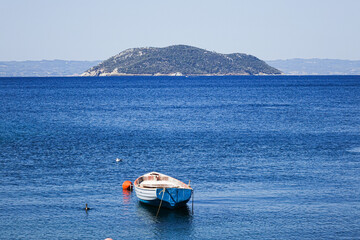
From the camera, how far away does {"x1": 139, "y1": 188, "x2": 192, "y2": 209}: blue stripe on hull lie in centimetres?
4169

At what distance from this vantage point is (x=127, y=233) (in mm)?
36906

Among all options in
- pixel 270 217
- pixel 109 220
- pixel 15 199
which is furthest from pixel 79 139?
pixel 270 217

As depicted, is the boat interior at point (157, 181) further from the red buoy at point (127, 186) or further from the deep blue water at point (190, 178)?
the red buoy at point (127, 186)

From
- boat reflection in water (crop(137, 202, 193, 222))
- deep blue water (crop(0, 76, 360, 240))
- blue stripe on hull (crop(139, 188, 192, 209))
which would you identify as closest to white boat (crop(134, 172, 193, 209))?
blue stripe on hull (crop(139, 188, 192, 209))

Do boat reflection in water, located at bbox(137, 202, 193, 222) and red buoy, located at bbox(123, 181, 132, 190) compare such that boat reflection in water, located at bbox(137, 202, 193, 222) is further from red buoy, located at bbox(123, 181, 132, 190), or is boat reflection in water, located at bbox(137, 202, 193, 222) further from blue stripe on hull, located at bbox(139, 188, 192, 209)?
red buoy, located at bbox(123, 181, 132, 190)

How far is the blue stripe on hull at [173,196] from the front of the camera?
41688 millimetres

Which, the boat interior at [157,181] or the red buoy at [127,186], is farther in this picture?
the red buoy at [127,186]

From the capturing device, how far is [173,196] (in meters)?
41.9

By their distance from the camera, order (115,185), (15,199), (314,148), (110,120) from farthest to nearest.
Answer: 1. (110,120)
2. (314,148)
3. (115,185)
4. (15,199)

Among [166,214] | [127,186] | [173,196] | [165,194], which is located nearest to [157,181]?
[127,186]

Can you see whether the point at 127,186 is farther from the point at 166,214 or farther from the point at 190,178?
the point at 166,214

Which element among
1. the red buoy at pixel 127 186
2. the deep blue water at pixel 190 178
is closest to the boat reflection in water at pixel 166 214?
the deep blue water at pixel 190 178

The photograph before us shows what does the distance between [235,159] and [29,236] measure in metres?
30.0

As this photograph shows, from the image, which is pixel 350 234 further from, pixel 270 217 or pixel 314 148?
pixel 314 148
